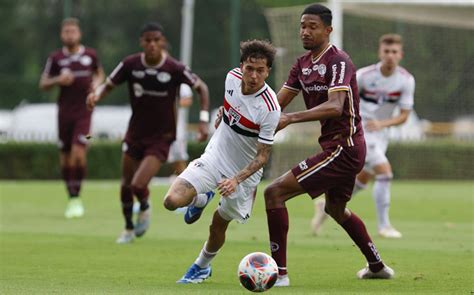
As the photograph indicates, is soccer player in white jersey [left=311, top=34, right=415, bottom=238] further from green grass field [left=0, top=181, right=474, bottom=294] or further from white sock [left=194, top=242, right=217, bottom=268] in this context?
white sock [left=194, top=242, right=217, bottom=268]

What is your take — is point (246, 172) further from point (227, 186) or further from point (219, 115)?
point (219, 115)

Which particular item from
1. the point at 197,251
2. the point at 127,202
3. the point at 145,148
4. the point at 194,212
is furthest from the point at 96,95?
the point at 194,212

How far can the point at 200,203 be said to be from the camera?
9.96 meters

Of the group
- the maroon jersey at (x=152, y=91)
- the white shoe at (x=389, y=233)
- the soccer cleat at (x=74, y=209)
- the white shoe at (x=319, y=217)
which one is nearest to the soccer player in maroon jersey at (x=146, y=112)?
the maroon jersey at (x=152, y=91)

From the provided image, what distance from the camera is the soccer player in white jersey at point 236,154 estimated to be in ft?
30.7

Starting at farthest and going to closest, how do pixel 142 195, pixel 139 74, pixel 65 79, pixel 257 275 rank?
pixel 65 79 < pixel 139 74 < pixel 142 195 < pixel 257 275

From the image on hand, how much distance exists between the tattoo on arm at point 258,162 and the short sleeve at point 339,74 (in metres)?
0.80

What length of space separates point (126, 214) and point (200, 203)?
4241 mm

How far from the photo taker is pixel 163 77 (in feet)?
45.6

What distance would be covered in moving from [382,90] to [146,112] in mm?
3410

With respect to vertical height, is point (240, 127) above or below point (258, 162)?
above

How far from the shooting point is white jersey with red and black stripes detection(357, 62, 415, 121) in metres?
15.1

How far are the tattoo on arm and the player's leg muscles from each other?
522mm

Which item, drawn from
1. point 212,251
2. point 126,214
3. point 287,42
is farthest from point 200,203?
point 287,42
